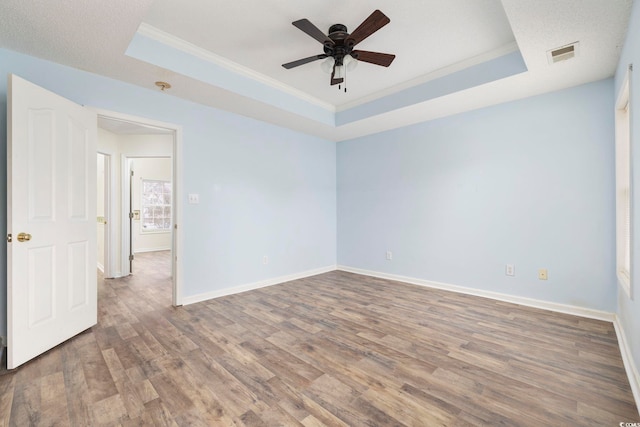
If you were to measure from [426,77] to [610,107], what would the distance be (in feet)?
5.76

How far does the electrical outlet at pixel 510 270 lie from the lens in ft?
10.8

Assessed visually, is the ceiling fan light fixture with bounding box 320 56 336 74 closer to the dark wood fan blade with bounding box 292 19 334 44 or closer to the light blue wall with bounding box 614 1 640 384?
the dark wood fan blade with bounding box 292 19 334 44

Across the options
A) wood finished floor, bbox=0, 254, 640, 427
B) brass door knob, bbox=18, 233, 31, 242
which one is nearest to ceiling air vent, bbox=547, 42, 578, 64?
wood finished floor, bbox=0, 254, 640, 427

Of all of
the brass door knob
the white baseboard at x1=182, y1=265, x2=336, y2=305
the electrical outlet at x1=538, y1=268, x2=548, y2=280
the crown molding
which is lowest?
the white baseboard at x1=182, y1=265, x2=336, y2=305

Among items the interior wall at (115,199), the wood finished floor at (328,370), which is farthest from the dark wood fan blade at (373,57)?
the interior wall at (115,199)

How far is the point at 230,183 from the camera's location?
147 inches

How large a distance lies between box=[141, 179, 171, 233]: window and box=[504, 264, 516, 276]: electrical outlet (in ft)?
26.7

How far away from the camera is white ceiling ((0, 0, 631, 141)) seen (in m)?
1.93

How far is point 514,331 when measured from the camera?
8.29 feet

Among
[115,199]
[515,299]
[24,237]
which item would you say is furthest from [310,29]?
[115,199]

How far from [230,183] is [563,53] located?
11.9ft

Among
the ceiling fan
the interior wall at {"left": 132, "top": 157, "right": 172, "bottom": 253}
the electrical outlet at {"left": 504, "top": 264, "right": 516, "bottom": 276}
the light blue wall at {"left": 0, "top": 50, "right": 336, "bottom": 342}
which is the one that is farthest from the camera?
the interior wall at {"left": 132, "top": 157, "right": 172, "bottom": 253}

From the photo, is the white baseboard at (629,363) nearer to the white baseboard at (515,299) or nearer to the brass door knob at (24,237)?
the white baseboard at (515,299)

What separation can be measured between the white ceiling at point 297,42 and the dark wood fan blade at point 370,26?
0.22 meters
